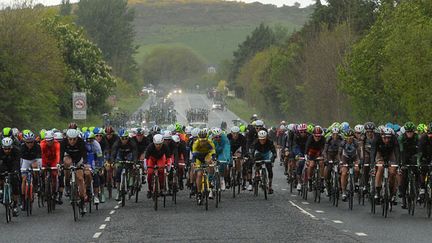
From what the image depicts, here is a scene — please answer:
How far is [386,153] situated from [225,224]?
13.6ft

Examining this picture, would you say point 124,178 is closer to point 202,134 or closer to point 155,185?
point 155,185

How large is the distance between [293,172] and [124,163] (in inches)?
272

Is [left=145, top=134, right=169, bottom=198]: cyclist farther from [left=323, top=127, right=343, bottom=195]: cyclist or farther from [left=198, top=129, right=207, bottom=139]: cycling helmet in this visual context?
[left=323, top=127, right=343, bottom=195]: cyclist

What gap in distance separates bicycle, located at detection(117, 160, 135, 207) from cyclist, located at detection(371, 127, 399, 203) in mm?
6212

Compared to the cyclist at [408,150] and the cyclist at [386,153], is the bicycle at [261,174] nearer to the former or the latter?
the cyclist at [386,153]

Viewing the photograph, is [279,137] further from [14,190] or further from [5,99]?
[14,190]

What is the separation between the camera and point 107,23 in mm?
147625

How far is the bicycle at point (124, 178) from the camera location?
80.8ft

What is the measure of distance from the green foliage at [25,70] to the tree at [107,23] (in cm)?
7412

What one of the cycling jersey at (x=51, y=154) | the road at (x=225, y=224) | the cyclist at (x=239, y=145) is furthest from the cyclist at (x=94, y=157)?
the cyclist at (x=239, y=145)

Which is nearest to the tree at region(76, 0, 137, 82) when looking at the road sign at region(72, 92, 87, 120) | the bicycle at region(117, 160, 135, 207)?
the road sign at region(72, 92, 87, 120)

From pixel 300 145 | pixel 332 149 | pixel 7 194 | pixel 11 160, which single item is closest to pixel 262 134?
pixel 300 145

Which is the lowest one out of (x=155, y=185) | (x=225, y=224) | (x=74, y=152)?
(x=225, y=224)

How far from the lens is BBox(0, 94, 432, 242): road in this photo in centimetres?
1755
